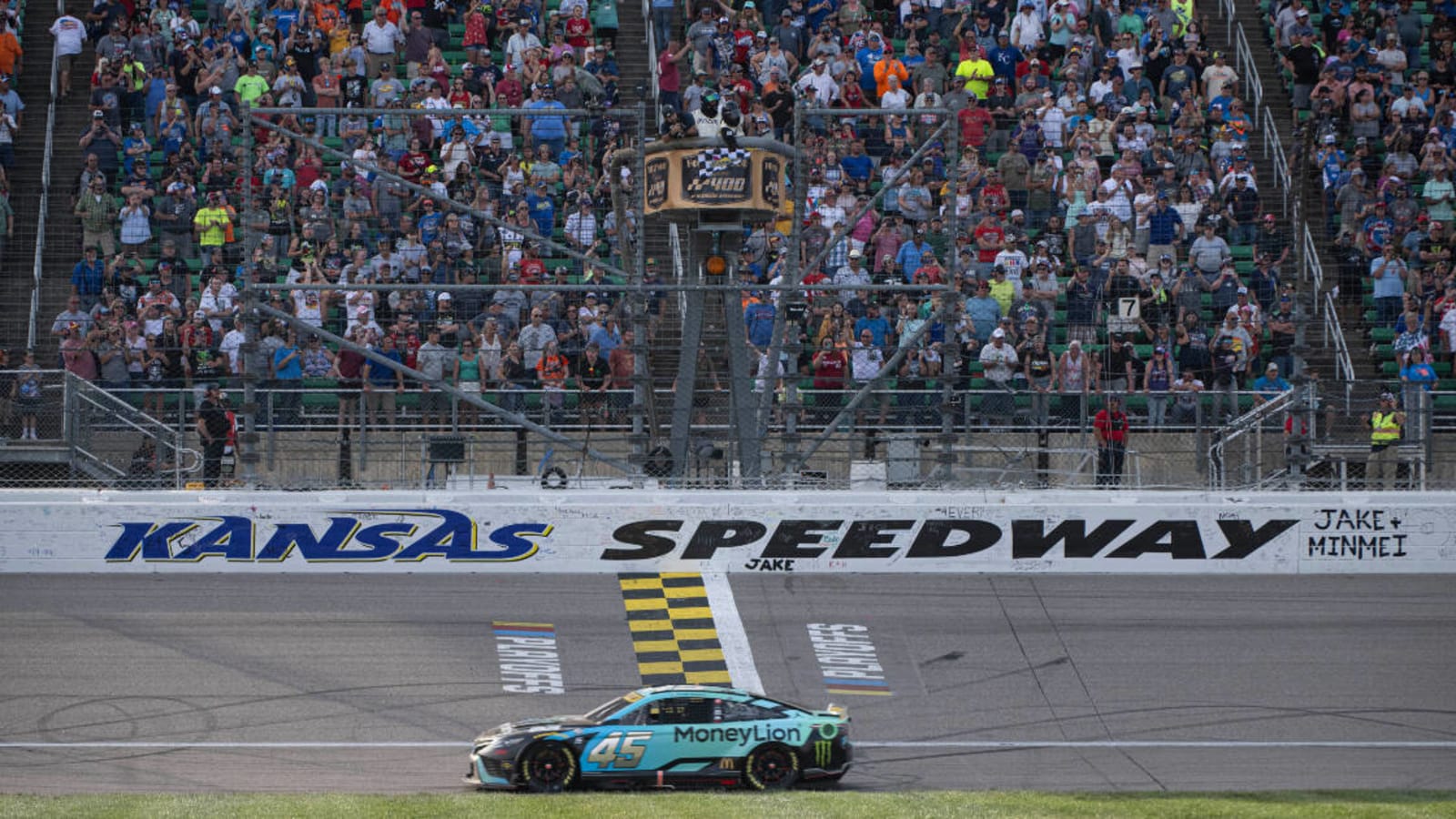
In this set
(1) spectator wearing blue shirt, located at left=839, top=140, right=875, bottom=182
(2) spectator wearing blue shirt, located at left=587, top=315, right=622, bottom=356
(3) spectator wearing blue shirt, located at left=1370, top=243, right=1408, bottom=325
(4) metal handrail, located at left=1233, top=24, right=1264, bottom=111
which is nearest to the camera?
(2) spectator wearing blue shirt, located at left=587, top=315, right=622, bottom=356

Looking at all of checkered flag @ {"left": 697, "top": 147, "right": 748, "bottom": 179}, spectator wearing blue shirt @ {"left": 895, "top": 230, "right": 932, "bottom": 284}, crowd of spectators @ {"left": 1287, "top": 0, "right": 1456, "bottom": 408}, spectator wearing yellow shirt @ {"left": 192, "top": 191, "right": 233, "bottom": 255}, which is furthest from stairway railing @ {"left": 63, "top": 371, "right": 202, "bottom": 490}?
crowd of spectators @ {"left": 1287, "top": 0, "right": 1456, "bottom": 408}

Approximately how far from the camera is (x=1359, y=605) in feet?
58.4

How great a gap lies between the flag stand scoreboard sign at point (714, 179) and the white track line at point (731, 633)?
10.9 ft

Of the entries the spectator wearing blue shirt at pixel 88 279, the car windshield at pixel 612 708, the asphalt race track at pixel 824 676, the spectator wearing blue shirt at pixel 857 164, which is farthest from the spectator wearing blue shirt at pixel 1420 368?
the spectator wearing blue shirt at pixel 88 279

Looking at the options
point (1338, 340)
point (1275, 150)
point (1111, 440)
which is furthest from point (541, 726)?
point (1275, 150)

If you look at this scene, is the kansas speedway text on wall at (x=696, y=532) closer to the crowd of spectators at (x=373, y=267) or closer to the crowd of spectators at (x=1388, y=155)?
the crowd of spectators at (x=373, y=267)

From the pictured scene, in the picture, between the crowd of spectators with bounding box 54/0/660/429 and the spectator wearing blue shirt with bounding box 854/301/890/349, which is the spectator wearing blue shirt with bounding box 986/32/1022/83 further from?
the spectator wearing blue shirt with bounding box 854/301/890/349

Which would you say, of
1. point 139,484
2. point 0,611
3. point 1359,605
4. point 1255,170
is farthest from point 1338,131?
point 0,611

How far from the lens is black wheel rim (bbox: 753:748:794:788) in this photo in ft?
44.8

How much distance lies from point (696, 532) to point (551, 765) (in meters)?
5.03

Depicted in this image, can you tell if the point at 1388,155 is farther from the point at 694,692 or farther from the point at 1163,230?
the point at 694,692

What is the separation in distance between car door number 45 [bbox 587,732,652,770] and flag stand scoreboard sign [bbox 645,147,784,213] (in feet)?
20.9

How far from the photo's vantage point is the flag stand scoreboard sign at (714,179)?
18.6 metres

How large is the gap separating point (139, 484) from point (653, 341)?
4925mm
